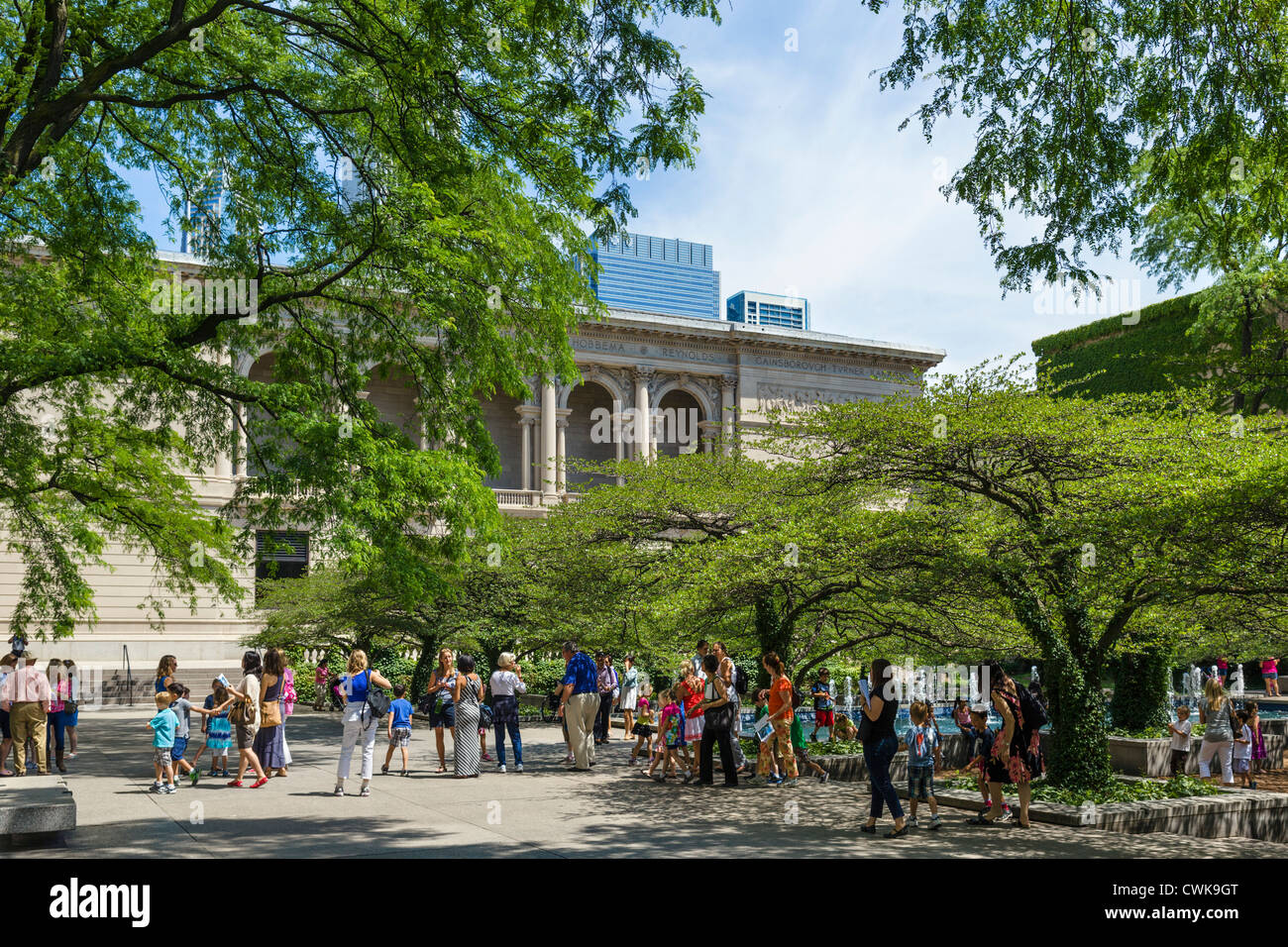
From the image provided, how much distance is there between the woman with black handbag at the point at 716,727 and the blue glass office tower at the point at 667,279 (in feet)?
275

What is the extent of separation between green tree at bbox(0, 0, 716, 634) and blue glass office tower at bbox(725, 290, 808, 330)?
107670 mm

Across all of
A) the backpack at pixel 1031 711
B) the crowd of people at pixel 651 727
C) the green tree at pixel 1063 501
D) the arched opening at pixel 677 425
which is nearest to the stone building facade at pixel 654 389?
the arched opening at pixel 677 425

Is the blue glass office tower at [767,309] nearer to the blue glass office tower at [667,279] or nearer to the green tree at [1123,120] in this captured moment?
the blue glass office tower at [667,279]

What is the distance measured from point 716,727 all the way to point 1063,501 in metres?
5.45

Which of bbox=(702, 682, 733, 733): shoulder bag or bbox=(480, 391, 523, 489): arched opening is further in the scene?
bbox=(480, 391, 523, 489): arched opening

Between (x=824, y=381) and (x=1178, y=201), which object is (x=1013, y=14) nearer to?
(x=1178, y=201)

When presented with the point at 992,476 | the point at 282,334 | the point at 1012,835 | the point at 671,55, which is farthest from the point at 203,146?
the point at 1012,835

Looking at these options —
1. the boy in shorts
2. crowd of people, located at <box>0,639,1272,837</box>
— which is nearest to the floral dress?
crowd of people, located at <box>0,639,1272,837</box>

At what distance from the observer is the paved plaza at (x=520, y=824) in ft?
29.4

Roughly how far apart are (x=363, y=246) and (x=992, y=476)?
913 cm

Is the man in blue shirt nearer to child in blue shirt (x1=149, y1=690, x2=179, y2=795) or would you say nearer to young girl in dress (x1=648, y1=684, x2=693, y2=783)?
young girl in dress (x1=648, y1=684, x2=693, y2=783)

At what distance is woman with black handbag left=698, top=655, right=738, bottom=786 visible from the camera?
543 inches

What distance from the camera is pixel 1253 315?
2569 cm

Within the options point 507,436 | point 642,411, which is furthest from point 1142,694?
point 507,436
